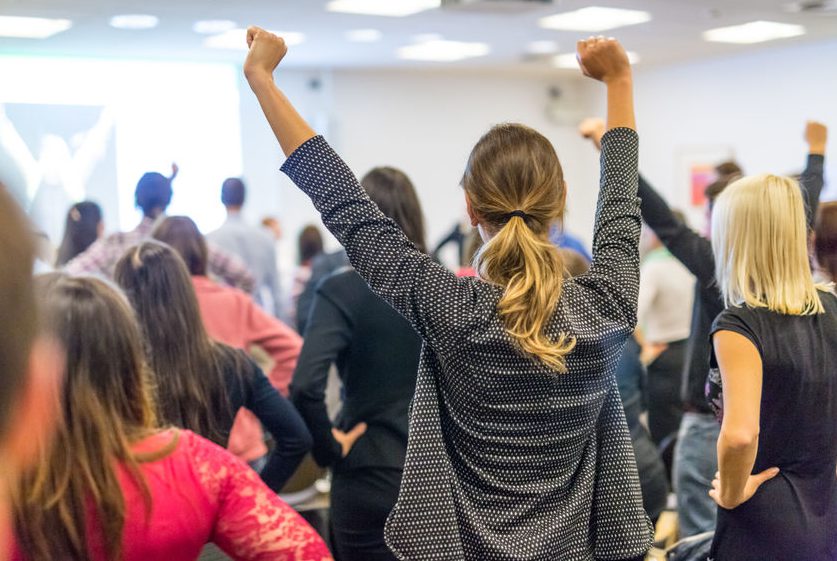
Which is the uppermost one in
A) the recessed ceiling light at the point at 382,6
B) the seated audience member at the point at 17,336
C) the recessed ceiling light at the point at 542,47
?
the recessed ceiling light at the point at 382,6

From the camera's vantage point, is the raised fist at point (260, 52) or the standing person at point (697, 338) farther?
the standing person at point (697, 338)

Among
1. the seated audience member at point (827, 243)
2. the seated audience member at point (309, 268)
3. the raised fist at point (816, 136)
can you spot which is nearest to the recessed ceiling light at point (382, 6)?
the seated audience member at point (309, 268)

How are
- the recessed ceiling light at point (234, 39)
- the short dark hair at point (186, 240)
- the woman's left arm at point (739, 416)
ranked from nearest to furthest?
the woman's left arm at point (739, 416), the short dark hair at point (186, 240), the recessed ceiling light at point (234, 39)

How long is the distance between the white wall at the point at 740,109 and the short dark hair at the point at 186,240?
815 centimetres

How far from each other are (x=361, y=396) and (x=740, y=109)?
9.57 meters

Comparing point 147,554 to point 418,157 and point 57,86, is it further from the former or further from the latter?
point 418,157

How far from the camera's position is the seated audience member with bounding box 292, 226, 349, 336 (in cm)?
493

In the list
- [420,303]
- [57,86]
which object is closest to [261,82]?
[420,303]

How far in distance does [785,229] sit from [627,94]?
51 cm

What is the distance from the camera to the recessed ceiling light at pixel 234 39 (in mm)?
8602

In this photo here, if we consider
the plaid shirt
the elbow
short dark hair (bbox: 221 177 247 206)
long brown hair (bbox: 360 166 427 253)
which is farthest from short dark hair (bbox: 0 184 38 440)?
short dark hair (bbox: 221 177 247 206)

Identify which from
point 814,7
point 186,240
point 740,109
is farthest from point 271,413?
point 740,109

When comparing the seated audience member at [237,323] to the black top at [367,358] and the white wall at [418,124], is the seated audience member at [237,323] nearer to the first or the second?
the black top at [367,358]

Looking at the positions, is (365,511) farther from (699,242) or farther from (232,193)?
(232,193)
